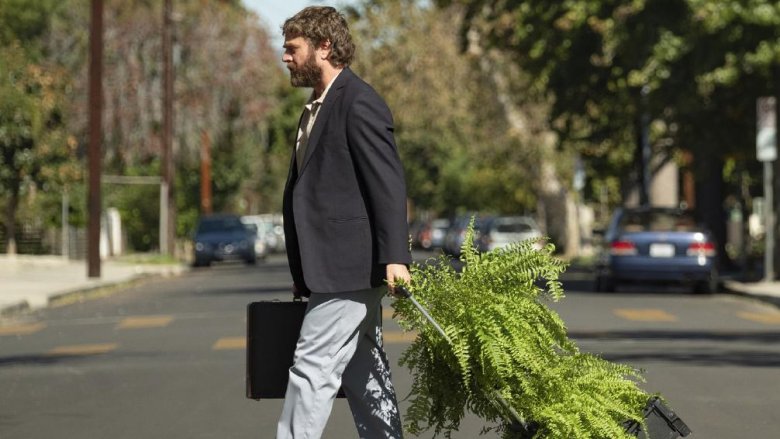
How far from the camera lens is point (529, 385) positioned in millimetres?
6840

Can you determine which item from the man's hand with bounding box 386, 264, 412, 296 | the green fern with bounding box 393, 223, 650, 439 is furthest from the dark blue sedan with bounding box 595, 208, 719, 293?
the man's hand with bounding box 386, 264, 412, 296

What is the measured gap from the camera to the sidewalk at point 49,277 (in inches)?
1028

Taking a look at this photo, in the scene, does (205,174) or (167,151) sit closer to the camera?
(167,151)

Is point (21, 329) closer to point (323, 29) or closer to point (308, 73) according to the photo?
point (308, 73)

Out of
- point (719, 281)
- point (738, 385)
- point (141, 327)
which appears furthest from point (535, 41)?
point (738, 385)

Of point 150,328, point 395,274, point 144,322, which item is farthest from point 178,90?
point 395,274

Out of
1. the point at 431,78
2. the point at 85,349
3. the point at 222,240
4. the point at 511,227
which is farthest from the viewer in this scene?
the point at 431,78

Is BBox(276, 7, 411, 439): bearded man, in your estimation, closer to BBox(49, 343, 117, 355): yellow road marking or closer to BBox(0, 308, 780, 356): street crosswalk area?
BBox(0, 308, 780, 356): street crosswalk area

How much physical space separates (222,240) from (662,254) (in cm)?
2357

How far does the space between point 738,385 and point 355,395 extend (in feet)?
21.1

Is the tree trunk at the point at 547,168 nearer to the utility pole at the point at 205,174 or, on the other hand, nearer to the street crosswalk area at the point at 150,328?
the utility pole at the point at 205,174

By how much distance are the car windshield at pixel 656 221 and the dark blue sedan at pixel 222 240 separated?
871 inches

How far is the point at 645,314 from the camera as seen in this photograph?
2200 cm

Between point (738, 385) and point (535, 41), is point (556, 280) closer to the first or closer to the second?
point (738, 385)
